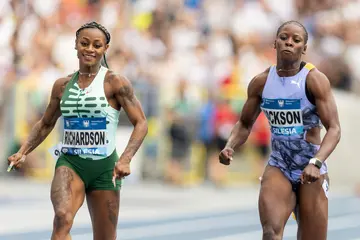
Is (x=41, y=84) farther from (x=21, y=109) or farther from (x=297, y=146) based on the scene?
(x=297, y=146)

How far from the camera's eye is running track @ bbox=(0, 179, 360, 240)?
47.8 ft

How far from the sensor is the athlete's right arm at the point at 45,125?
893 cm

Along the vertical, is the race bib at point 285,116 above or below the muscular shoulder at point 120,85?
below

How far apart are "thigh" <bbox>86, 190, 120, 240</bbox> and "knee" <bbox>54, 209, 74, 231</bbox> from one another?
0.32m

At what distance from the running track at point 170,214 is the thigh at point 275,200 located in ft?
17.5

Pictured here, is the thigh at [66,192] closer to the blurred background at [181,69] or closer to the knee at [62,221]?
the knee at [62,221]

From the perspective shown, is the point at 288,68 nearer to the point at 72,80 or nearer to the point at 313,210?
the point at 313,210

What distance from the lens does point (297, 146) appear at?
864cm

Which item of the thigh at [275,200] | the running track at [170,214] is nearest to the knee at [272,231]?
the thigh at [275,200]

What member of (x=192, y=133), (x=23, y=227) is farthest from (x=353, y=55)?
(x=23, y=227)

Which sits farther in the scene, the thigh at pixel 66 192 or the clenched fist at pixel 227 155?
the clenched fist at pixel 227 155

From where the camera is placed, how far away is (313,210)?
337 inches

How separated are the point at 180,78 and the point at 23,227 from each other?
23.0 ft

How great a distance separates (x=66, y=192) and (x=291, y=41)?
211 centimetres
